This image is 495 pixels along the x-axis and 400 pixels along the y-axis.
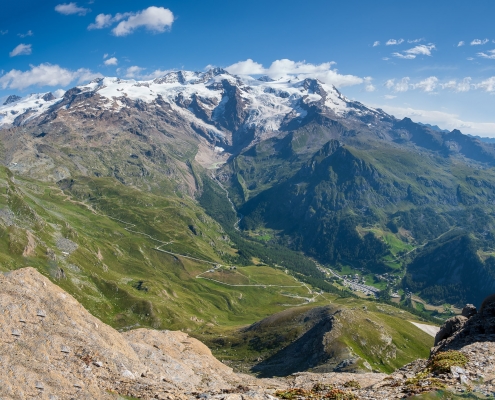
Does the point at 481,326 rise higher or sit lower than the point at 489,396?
lower

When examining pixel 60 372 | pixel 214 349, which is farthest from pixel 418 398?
pixel 214 349

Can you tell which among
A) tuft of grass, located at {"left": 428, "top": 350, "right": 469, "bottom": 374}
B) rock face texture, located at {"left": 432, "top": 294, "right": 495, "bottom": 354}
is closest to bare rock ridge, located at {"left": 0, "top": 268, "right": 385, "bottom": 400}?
tuft of grass, located at {"left": 428, "top": 350, "right": 469, "bottom": 374}

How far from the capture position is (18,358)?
95.1 feet

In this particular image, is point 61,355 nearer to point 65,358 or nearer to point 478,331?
point 65,358

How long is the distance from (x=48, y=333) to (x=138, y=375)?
9.32 meters

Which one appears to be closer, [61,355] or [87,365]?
[61,355]

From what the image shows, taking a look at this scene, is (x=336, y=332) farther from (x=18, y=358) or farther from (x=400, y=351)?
(x=18, y=358)

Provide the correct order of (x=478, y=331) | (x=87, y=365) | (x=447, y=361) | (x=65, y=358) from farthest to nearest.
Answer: (x=478, y=331) < (x=447, y=361) < (x=87, y=365) < (x=65, y=358)

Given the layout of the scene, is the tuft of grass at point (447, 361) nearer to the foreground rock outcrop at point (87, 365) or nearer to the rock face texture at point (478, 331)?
the foreground rock outcrop at point (87, 365)

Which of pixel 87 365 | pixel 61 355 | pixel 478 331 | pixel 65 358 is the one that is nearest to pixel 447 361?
pixel 478 331

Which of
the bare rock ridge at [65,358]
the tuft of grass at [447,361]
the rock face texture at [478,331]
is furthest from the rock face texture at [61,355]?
the rock face texture at [478,331]

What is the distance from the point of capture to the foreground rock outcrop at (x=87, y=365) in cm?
2811

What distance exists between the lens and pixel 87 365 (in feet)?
106

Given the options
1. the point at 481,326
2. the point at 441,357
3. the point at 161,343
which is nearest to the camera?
the point at 441,357
